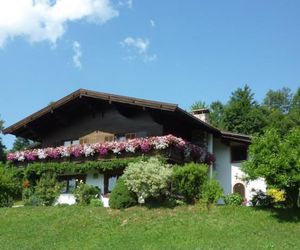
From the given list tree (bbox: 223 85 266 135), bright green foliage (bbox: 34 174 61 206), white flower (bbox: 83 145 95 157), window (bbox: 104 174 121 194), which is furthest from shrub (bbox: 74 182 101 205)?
tree (bbox: 223 85 266 135)

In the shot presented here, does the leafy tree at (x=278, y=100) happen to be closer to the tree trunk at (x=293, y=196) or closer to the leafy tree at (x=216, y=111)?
the leafy tree at (x=216, y=111)

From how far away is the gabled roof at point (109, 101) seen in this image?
28.9 meters

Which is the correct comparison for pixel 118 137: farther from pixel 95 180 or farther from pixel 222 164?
pixel 222 164

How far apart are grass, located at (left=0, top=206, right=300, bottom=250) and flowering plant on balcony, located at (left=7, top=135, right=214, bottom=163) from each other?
5180 millimetres

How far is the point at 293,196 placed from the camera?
2220 cm

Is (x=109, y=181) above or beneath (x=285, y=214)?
above

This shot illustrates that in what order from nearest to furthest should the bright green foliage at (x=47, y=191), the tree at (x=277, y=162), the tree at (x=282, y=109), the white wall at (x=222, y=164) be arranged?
the tree at (x=277, y=162), the bright green foliage at (x=47, y=191), the white wall at (x=222, y=164), the tree at (x=282, y=109)

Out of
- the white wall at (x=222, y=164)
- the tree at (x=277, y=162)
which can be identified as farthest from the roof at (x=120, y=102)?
the tree at (x=277, y=162)

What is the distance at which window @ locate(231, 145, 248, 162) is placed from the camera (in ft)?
112

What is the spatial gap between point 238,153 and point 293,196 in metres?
12.1

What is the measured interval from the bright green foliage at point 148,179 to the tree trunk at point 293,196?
514 cm

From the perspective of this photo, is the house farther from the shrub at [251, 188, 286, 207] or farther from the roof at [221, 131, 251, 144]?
the shrub at [251, 188, 286, 207]

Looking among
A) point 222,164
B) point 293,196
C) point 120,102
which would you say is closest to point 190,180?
point 293,196

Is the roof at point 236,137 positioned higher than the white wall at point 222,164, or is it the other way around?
the roof at point 236,137
